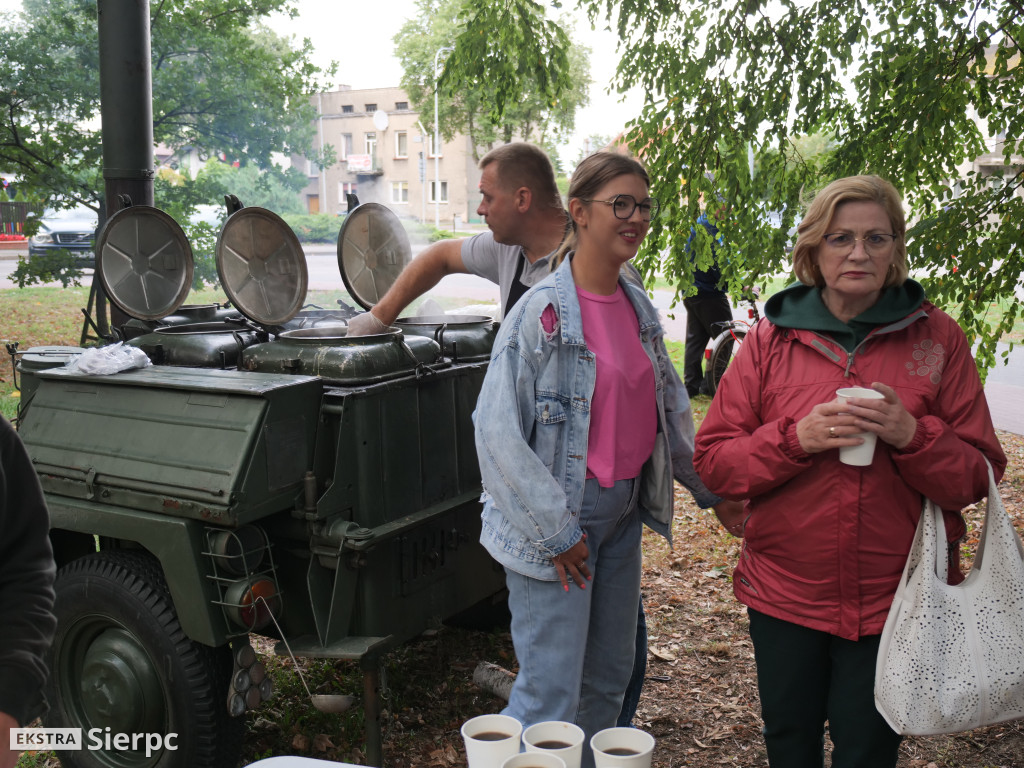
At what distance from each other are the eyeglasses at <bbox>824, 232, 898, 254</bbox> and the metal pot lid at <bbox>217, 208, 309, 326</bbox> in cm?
274

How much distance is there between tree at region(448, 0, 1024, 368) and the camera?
4414 millimetres

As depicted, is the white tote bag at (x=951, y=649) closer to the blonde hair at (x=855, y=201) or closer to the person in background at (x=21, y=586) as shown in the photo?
the blonde hair at (x=855, y=201)

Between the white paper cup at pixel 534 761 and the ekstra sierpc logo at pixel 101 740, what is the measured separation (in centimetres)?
225

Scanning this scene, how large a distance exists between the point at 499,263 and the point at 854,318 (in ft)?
5.31

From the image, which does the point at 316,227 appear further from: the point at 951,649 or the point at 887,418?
the point at 951,649

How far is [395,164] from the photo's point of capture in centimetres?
4644

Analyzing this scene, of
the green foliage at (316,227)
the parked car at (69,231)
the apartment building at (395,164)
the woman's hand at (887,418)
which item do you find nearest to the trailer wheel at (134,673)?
the woman's hand at (887,418)

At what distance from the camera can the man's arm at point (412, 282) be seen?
395cm

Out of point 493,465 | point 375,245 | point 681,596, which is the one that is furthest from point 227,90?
point 493,465

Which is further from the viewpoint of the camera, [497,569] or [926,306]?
[497,569]

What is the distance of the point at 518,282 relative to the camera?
3527mm

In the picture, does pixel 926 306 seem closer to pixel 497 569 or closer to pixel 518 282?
pixel 518 282

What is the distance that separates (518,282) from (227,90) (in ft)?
27.1

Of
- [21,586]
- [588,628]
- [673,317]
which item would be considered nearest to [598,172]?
[588,628]
